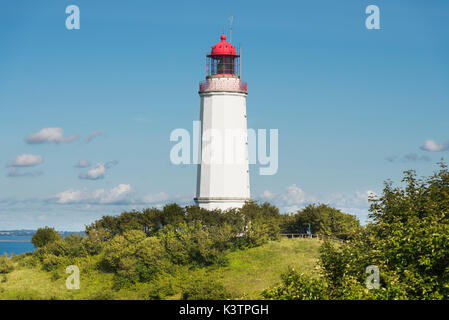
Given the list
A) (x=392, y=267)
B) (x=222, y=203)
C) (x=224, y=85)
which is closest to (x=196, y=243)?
(x=222, y=203)

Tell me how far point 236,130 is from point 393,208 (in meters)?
30.2

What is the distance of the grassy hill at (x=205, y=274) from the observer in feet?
187

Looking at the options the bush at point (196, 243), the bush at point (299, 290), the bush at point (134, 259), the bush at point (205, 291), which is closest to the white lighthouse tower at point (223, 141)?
the bush at point (196, 243)

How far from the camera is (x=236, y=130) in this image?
70750 millimetres

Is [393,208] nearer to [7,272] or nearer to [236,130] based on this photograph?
[236,130]

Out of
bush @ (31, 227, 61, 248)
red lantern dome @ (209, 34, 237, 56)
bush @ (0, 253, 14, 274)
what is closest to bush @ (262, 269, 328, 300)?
red lantern dome @ (209, 34, 237, 56)

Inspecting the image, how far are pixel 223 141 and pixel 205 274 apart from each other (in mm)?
16388

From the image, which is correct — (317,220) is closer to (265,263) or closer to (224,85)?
(265,263)

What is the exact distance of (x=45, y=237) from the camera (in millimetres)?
77250
